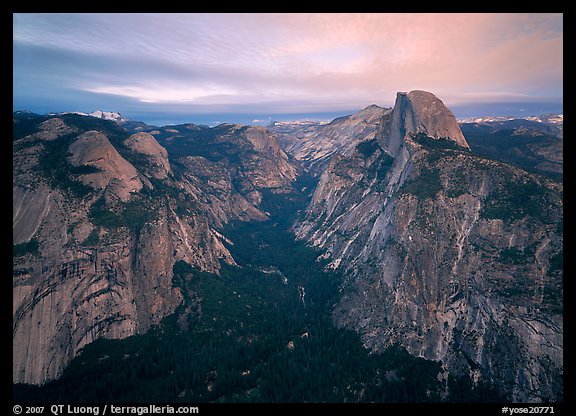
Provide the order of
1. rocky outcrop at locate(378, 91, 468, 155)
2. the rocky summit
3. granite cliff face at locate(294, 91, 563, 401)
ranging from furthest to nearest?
rocky outcrop at locate(378, 91, 468, 155) < the rocky summit < granite cliff face at locate(294, 91, 563, 401)

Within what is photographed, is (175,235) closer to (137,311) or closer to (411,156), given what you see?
(137,311)

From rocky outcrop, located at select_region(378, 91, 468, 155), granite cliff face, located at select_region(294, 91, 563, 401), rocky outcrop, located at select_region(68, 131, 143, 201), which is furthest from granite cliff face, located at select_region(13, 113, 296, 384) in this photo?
rocky outcrop, located at select_region(378, 91, 468, 155)

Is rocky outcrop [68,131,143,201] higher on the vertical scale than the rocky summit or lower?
higher

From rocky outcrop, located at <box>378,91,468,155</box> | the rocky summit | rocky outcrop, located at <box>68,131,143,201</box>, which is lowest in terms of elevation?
the rocky summit

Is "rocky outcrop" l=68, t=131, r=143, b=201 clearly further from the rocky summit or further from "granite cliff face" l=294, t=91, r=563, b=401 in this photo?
"granite cliff face" l=294, t=91, r=563, b=401

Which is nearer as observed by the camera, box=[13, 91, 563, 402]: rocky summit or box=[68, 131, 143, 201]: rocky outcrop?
box=[13, 91, 563, 402]: rocky summit

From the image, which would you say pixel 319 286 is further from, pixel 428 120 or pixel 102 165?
pixel 102 165

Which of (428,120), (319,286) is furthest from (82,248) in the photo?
(428,120)
